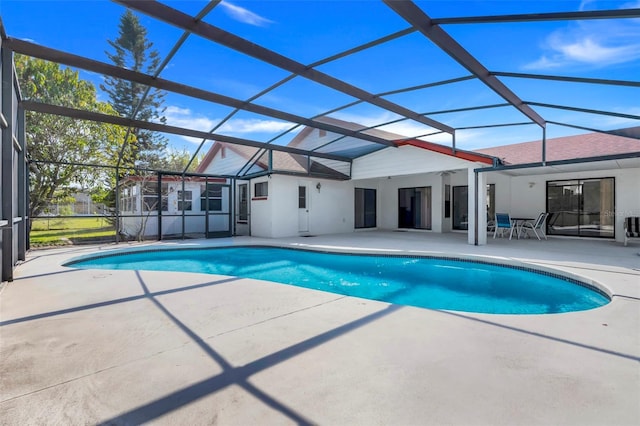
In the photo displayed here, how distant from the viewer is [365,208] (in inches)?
581

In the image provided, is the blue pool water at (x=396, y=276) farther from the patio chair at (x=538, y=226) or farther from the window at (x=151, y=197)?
the patio chair at (x=538, y=226)

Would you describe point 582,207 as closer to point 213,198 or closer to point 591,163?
point 591,163

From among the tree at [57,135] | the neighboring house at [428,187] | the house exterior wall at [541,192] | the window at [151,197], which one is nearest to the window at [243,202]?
the neighboring house at [428,187]

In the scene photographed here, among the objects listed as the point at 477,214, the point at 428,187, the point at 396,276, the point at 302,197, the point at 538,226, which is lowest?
the point at 396,276

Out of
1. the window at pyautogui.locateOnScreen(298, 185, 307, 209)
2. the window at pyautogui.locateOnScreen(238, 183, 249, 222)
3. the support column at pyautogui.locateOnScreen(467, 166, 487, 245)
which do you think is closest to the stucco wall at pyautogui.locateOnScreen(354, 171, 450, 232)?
the window at pyautogui.locateOnScreen(298, 185, 307, 209)

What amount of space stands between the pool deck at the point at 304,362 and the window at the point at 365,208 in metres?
10.7

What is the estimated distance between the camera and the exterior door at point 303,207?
40.0 feet

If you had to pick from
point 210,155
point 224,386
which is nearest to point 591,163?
point 224,386

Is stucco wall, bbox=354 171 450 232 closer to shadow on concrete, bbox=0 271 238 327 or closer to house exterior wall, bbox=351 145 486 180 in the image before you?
house exterior wall, bbox=351 145 486 180

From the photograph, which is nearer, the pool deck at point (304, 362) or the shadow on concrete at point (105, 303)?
the pool deck at point (304, 362)

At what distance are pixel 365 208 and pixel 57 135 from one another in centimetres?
1166

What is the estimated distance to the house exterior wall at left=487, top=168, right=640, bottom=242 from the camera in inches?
377

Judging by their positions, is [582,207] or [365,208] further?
[365,208]

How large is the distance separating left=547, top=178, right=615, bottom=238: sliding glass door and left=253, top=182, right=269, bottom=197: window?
32.4 ft
